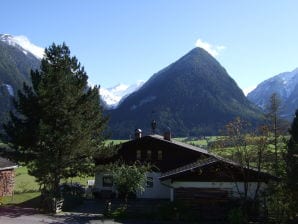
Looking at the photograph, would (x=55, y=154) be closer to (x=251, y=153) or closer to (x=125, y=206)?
(x=125, y=206)

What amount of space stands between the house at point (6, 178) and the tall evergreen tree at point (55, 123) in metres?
7.28

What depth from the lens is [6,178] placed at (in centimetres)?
4906

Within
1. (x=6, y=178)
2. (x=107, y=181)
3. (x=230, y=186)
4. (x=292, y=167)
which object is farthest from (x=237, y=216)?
(x=6, y=178)

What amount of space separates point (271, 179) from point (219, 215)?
4673 millimetres

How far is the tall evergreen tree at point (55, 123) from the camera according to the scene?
127 feet

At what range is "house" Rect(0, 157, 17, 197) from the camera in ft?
157

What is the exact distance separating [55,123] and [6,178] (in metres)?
12.9

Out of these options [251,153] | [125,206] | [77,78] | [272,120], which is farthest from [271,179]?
[77,78]

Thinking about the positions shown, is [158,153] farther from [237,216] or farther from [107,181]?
[237,216]

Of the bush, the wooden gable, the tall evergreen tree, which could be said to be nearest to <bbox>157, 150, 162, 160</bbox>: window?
the wooden gable

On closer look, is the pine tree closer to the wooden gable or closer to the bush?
the bush

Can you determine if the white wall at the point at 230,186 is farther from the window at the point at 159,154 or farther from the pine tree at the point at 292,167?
the window at the point at 159,154

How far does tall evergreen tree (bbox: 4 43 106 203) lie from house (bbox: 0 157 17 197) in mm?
7278

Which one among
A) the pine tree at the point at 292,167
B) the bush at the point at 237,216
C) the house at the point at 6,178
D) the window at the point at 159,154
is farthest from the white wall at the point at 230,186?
the house at the point at 6,178
